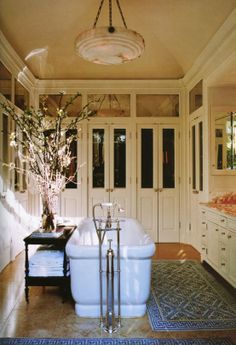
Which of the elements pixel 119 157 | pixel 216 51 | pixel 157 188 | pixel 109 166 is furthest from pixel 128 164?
pixel 216 51

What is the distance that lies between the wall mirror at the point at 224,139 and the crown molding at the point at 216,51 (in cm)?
65

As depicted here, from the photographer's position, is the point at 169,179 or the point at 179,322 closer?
the point at 179,322

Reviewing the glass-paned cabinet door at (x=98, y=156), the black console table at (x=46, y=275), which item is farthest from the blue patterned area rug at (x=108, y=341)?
the glass-paned cabinet door at (x=98, y=156)

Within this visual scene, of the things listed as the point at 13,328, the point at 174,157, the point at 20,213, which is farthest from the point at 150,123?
the point at 13,328

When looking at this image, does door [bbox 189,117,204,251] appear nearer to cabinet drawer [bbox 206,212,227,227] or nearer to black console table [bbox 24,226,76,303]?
cabinet drawer [bbox 206,212,227,227]

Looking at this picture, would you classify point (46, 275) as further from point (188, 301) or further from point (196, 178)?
point (196, 178)

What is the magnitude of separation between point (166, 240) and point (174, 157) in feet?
4.98

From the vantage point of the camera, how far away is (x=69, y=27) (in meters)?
4.64

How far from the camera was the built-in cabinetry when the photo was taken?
3336 mm

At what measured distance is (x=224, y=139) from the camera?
457cm

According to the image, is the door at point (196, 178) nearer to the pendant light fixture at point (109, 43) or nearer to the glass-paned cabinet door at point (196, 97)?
the glass-paned cabinet door at point (196, 97)

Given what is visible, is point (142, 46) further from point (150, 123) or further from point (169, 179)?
point (169, 179)

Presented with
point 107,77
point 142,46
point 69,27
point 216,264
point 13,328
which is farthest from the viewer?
point 107,77

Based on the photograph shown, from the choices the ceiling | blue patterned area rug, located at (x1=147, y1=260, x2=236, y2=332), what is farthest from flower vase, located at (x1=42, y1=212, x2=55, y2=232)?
the ceiling
